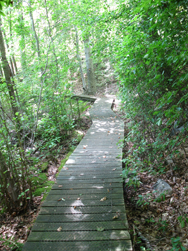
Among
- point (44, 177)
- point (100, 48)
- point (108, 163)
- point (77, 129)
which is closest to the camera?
point (108, 163)

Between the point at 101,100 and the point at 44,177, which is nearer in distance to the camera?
the point at 44,177

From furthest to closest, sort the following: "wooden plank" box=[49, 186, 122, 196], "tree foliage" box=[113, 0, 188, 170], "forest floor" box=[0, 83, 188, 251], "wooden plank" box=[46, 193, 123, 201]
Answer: "wooden plank" box=[49, 186, 122, 196] → "wooden plank" box=[46, 193, 123, 201] → "tree foliage" box=[113, 0, 188, 170] → "forest floor" box=[0, 83, 188, 251]

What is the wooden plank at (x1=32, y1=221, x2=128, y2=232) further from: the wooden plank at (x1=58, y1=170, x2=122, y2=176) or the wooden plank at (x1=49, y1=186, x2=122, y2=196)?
the wooden plank at (x1=58, y1=170, x2=122, y2=176)

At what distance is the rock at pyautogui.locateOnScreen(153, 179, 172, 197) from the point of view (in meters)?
3.71

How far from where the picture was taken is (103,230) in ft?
9.45

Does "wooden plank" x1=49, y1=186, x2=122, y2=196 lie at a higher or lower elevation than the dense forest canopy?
lower

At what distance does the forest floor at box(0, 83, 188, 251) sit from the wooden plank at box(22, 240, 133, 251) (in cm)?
34

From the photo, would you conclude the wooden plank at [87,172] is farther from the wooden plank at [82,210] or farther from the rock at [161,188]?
the wooden plank at [82,210]

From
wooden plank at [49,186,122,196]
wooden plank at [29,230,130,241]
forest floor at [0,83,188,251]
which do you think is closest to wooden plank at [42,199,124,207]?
wooden plank at [49,186,122,196]

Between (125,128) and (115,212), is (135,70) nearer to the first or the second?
(115,212)

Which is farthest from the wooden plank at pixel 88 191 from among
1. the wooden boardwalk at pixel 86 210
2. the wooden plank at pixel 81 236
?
the wooden plank at pixel 81 236

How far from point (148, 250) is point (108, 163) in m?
2.41

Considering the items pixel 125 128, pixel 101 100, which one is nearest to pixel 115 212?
pixel 125 128

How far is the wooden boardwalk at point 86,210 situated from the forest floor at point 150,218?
0.39 m
